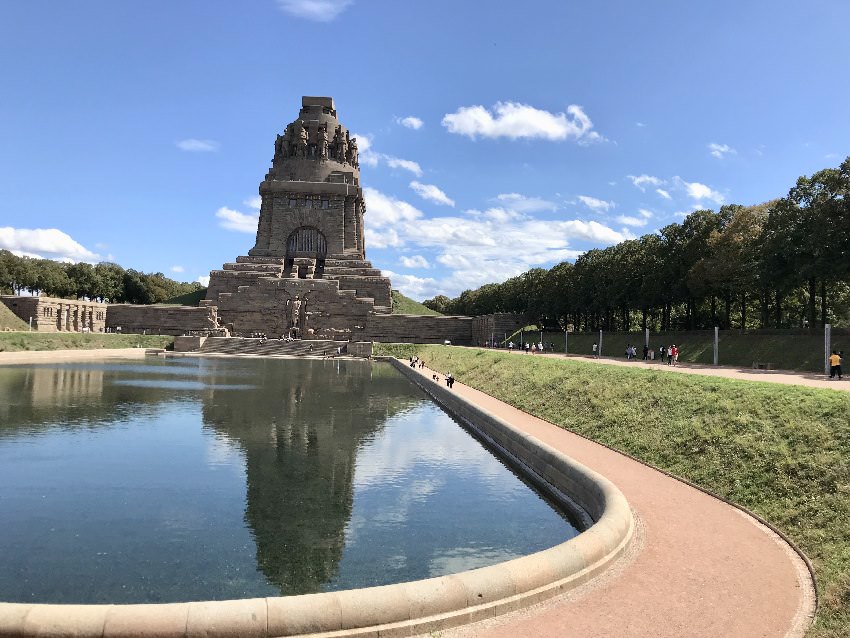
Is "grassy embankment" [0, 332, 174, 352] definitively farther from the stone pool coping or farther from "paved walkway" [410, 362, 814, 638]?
"paved walkway" [410, 362, 814, 638]

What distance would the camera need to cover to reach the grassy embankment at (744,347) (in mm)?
34656

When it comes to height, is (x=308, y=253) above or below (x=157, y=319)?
above

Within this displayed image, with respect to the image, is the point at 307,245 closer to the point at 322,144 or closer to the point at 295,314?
the point at 322,144

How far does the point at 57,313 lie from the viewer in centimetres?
7206

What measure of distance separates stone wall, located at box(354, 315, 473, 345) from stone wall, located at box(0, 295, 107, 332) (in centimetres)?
3186

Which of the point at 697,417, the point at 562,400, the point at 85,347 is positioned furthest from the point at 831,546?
the point at 85,347

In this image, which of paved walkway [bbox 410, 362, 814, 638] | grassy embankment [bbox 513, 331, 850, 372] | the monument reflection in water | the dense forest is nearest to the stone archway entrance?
the dense forest

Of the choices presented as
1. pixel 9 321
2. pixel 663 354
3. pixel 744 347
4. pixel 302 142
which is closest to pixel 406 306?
pixel 302 142

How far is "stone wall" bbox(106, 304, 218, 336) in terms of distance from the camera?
7562 centimetres

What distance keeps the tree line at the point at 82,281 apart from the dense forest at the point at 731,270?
71.0 meters

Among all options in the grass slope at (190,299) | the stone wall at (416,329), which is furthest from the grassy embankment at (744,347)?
the grass slope at (190,299)

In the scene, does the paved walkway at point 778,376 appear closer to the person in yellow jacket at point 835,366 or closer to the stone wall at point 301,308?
the person in yellow jacket at point 835,366

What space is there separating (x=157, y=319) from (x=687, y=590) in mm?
78414

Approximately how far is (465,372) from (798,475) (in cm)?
3054
